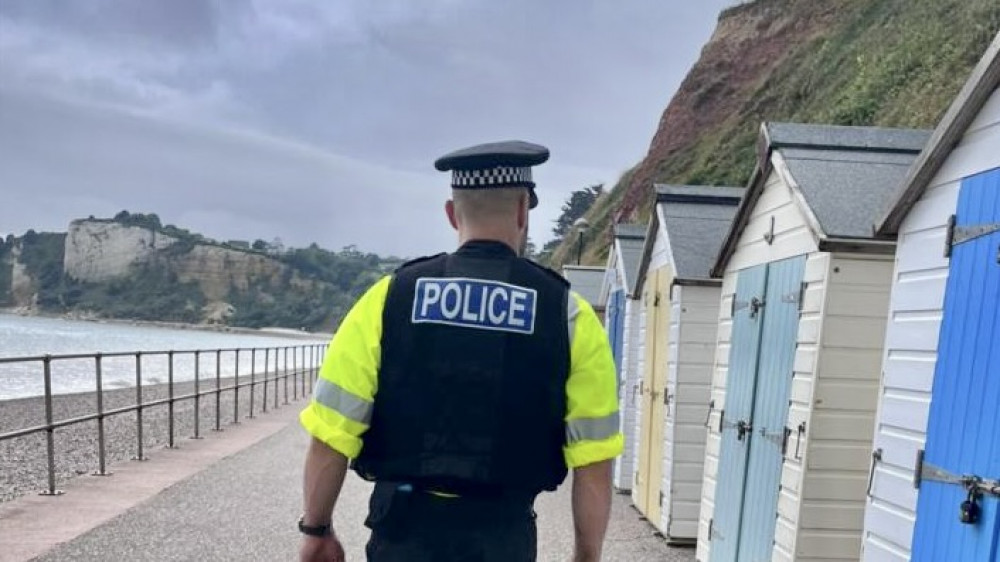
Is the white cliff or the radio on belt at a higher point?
the radio on belt

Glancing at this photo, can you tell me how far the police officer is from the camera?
2002mm

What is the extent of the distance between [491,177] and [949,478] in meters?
2.14

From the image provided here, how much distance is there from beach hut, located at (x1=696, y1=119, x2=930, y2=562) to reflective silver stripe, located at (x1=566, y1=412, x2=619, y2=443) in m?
2.50

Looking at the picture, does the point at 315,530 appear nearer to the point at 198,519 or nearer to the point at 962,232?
the point at 962,232

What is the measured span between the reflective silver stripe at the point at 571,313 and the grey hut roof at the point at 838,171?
2.34 meters

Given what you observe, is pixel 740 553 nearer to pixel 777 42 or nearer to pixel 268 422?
pixel 268 422

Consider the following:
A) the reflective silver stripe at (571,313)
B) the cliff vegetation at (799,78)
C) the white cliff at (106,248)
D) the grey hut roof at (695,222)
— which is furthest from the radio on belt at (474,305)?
the white cliff at (106,248)

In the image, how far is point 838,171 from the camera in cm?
449

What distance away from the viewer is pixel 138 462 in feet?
29.4

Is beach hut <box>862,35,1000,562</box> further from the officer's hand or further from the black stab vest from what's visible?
the officer's hand

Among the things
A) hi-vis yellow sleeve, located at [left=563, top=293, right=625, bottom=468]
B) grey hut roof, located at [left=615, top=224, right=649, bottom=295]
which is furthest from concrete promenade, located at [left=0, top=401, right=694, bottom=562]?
hi-vis yellow sleeve, located at [left=563, top=293, right=625, bottom=468]

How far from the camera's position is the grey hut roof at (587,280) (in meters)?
12.4

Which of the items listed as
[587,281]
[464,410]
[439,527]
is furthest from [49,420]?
[587,281]

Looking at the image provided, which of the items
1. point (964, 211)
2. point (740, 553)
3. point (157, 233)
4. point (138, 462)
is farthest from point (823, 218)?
point (157, 233)
